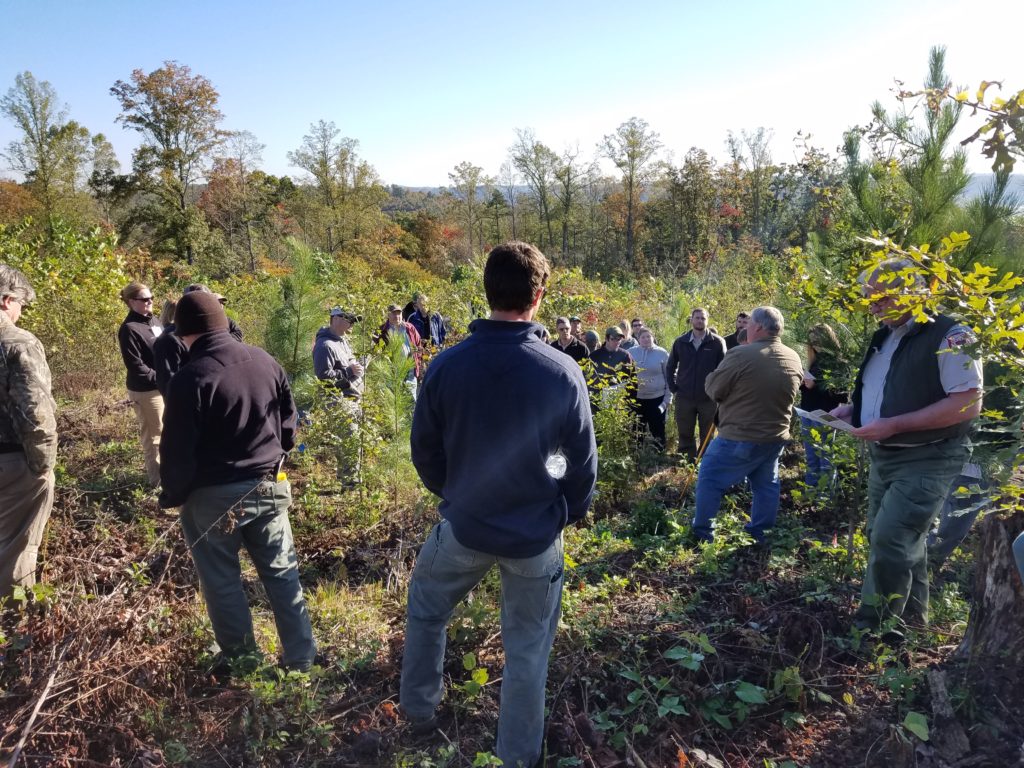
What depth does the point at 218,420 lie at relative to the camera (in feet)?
9.02

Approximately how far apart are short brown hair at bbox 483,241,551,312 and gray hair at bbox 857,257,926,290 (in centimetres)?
105

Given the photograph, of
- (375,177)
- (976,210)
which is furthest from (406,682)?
(375,177)

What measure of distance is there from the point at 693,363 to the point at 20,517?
223 inches

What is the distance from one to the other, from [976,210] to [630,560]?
3.60 meters

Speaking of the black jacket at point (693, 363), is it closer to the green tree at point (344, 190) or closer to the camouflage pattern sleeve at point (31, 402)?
the camouflage pattern sleeve at point (31, 402)

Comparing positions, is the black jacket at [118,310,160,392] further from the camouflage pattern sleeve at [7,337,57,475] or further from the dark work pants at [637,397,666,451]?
the dark work pants at [637,397,666,451]

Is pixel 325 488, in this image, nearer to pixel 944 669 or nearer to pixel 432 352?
pixel 432 352

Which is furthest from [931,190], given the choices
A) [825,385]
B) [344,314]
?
[344,314]

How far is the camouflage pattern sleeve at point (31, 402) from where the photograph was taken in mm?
2957

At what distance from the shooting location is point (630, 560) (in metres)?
4.23

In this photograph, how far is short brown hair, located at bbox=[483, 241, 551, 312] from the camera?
2166 millimetres

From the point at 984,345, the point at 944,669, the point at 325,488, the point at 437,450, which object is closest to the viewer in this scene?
the point at 984,345

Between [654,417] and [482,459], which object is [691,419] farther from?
[482,459]

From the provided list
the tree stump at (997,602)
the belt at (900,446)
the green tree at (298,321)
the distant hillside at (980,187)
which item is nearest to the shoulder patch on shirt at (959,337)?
the belt at (900,446)
